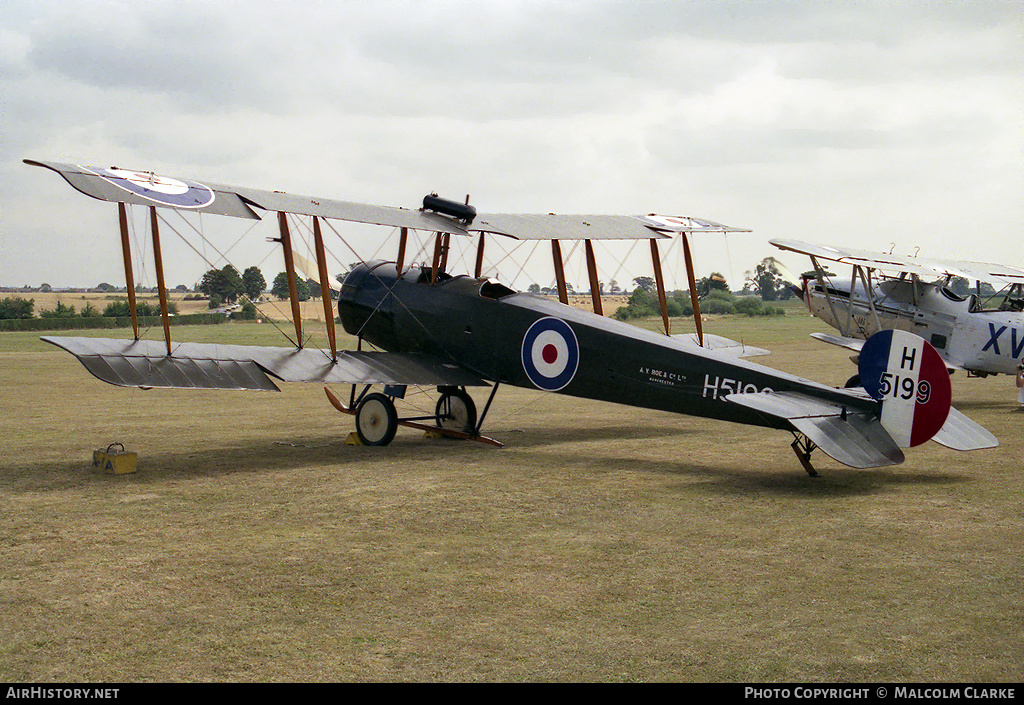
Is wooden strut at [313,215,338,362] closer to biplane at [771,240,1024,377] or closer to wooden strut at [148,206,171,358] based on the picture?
wooden strut at [148,206,171,358]

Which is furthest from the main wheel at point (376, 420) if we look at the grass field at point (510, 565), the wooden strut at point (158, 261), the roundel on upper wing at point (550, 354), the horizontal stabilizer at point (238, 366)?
the wooden strut at point (158, 261)

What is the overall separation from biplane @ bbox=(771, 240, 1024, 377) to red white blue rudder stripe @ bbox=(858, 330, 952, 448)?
23.9 feet

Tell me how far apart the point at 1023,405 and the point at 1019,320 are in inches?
62.1

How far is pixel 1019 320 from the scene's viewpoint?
632 inches

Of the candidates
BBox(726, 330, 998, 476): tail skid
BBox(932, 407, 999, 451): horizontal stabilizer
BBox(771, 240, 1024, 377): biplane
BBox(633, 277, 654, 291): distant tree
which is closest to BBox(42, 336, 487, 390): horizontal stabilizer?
BBox(726, 330, 998, 476): tail skid

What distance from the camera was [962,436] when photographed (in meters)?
8.80

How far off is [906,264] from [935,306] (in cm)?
141

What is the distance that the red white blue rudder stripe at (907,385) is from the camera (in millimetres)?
8359

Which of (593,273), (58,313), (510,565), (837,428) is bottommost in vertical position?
(58,313)

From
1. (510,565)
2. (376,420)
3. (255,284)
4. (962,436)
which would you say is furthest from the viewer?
(255,284)

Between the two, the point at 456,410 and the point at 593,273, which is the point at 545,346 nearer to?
the point at 456,410

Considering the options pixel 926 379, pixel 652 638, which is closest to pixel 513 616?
pixel 652 638

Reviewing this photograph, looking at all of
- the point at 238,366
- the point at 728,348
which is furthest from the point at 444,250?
the point at 728,348

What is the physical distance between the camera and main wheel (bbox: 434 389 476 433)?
12656 mm
